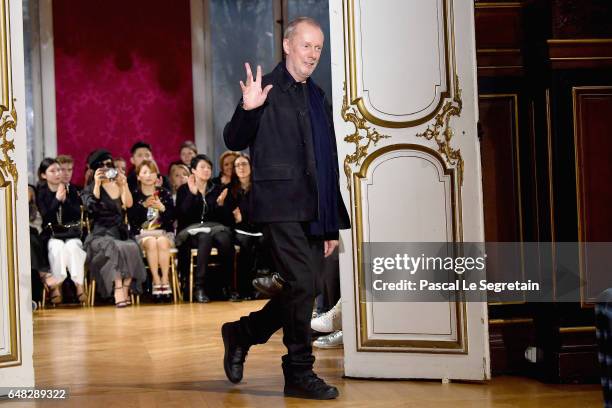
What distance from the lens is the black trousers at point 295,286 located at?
11.6 ft

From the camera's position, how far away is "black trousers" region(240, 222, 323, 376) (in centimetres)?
354

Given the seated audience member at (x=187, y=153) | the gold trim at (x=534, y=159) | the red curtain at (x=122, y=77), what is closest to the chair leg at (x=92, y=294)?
the seated audience member at (x=187, y=153)

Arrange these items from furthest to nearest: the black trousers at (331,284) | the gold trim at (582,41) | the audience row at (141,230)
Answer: the audience row at (141,230)
the black trousers at (331,284)
the gold trim at (582,41)

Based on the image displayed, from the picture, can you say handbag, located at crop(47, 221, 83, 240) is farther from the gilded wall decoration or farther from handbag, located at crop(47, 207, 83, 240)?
the gilded wall decoration

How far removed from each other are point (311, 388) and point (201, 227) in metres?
5.17

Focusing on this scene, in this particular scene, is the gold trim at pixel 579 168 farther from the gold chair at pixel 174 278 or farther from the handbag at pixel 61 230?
the handbag at pixel 61 230

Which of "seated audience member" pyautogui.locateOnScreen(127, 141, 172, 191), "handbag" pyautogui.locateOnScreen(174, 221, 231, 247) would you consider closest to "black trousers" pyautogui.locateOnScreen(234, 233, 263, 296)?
"handbag" pyautogui.locateOnScreen(174, 221, 231, 247)

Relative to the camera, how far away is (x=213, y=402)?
3541 mm

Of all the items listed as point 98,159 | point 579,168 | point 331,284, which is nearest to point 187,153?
point 98,159

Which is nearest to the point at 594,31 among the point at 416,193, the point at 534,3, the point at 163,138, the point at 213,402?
the point at 534,3

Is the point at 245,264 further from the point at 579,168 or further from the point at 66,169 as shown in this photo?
the point at 579,168

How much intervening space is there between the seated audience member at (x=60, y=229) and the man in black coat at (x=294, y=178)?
199 inches

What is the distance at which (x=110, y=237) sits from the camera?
27.7 ft

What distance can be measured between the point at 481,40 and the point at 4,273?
2.32 meters
